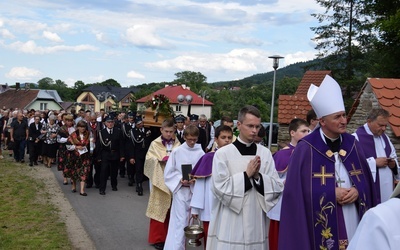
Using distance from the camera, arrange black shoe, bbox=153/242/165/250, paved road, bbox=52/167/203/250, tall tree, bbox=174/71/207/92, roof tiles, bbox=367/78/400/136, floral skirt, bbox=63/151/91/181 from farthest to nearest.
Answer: tall tree, bbox=174/71/207/92, floral skirt, bbox=63/151/91/181, roof tiles, bbox=367/78/400/136, paved road, bbox=52/167/203/250, black shoe, bbox=153/242/165/250

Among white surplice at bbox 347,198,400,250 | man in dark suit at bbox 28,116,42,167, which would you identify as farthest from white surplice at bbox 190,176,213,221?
man in dark suit at bbox 28,116,42,167

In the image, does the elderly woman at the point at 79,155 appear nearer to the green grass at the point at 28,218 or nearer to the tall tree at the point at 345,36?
the green grass at the point at 28,218

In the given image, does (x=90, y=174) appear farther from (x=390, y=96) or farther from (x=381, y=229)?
(x=381, y=229)

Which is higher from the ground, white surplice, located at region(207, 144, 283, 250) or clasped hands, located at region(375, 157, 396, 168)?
clasped hands, located at region(375, 157, 396, 168)

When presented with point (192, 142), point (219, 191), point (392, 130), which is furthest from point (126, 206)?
point (219, 191)

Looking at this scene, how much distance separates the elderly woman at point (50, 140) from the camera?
1770 cm

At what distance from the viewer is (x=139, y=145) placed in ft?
44.3

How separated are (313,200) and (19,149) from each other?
643 inches

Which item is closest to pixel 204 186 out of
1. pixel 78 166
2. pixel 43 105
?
pixel 78 166

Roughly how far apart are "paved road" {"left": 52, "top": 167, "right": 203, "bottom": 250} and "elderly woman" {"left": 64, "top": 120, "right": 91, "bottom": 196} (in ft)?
1.52

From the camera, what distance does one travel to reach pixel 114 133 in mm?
13664

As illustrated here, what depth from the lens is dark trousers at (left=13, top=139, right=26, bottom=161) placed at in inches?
735

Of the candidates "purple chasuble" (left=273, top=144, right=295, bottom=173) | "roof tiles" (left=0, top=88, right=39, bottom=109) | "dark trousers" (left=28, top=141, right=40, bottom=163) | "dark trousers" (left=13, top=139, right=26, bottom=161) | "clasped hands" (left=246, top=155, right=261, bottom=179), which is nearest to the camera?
"clasped hands" (left=246, top=155, right=261, bottom=179)

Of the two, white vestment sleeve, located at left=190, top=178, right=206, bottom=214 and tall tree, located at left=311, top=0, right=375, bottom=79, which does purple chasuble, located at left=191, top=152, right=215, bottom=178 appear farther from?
tall tree, located at left=311, top=0, right=375, bottom=79
